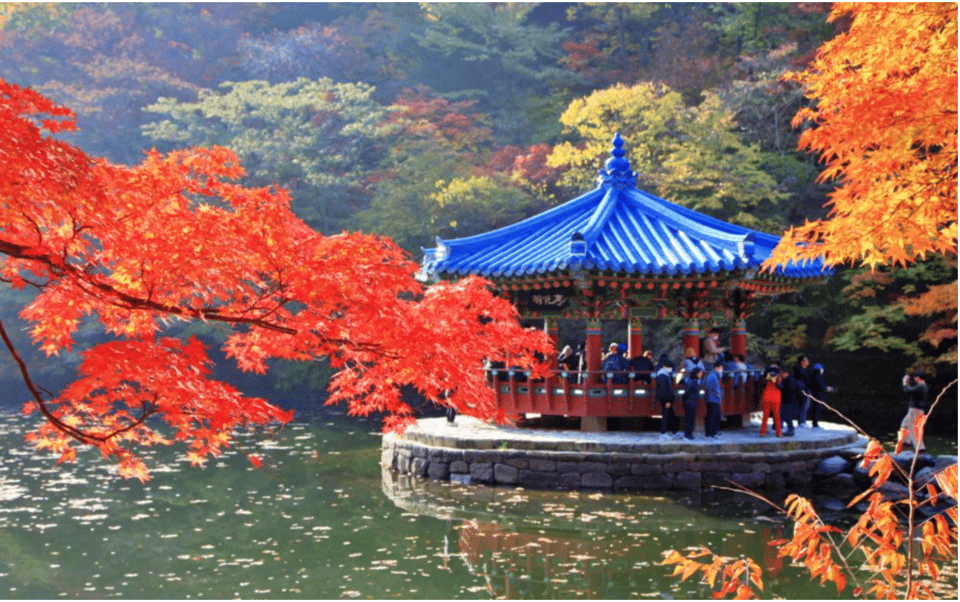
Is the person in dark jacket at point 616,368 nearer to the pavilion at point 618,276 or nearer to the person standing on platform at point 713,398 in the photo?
the pavilion at point 618,276

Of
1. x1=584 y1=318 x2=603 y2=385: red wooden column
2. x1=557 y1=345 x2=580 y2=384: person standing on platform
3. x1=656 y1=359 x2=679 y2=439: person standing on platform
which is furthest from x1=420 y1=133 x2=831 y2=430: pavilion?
x1=656 y1=359 x2=679 y2=439: person standing on platform

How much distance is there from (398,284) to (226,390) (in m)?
1.30

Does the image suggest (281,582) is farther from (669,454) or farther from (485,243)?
(485,243)

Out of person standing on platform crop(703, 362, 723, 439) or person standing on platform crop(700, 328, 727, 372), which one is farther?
person standing on platform crop(700, 328, 727, 372)

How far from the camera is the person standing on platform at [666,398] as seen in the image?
1330 centimetres

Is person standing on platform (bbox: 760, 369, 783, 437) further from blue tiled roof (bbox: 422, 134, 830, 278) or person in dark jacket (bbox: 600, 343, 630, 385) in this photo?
person in dark jacket (bbox: 600, 343, 630, 385)

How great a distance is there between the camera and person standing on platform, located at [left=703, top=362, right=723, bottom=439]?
13.4 m

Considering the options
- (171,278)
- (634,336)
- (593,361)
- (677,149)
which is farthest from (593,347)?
(677,149)

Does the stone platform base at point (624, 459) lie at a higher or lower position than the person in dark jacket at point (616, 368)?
lower

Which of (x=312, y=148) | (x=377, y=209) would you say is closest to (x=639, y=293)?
(x=377, y=209)

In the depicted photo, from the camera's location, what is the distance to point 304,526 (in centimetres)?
1127

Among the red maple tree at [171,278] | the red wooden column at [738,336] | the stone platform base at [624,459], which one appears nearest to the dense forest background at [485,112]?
the red wooden column at [738,336]

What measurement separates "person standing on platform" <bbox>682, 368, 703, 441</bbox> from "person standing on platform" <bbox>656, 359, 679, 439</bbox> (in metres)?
0.20

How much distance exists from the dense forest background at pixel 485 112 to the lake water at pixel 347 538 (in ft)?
36.6
